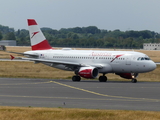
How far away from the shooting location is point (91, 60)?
163 feet

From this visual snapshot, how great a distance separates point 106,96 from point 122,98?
1672 millimetres

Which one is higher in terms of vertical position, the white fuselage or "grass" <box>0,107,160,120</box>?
the white fuselage

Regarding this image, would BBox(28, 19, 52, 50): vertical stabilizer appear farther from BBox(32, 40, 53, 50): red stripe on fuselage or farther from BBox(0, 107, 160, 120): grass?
BBox(0, 107, 160, 120): grass

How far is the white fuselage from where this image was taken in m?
46.7

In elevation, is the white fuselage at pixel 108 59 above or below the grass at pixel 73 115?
above

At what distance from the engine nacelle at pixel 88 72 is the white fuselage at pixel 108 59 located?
3.78ft

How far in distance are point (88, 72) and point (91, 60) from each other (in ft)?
10.4

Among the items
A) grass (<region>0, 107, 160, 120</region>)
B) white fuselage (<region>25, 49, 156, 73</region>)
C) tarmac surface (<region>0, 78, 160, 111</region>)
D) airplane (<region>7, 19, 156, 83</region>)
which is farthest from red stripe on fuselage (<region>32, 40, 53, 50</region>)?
grass (<region>0, 107, 160, 120</region>)

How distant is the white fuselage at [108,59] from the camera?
46.7 metres

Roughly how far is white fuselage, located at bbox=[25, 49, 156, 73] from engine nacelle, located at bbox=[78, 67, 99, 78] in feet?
3.78

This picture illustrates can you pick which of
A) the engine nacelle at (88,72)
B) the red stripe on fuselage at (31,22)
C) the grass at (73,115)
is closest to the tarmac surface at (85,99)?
the grass at (73,115)

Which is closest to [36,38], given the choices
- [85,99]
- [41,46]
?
[41,46]

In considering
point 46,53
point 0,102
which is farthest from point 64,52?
point 0,102

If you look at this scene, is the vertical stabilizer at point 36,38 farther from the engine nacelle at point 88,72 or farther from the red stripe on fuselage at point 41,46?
the engine nacelle at point 88,72
